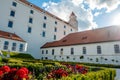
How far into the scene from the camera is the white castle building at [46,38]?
26812 mm

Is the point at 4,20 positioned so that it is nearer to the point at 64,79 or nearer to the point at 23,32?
the point at 23,32

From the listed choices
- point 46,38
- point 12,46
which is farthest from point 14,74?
point 46,38

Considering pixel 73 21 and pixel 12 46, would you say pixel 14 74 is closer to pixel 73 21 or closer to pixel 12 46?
pixel 12 46

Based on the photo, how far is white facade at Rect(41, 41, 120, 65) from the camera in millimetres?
25448

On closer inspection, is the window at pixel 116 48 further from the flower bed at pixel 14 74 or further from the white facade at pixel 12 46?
the flower bed at pixel 14 74

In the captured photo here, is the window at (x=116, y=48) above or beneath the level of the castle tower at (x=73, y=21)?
beneath

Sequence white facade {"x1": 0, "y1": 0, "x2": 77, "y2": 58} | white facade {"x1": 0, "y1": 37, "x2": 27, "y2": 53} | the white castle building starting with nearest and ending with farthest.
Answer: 1. white facade {"x1": 0, "y1": 37, "x2": 27, "y2": 53}
2. the white castle building
3. white facade {"x1": 0, "y1": 0, "x2": 77, "y2": 58}

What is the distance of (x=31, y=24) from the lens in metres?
37.5

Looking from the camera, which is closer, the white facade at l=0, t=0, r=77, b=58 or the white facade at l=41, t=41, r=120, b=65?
the white facade at l=41, t=41, r=120, b=65

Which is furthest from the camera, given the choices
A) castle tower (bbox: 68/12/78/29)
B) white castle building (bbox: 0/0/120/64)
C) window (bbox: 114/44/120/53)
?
castle tower (bbox: 68/12/78/29)

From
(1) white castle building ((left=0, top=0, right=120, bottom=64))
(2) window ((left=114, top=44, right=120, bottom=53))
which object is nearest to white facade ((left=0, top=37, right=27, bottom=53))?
(1) white castle building ((left=0, top=0, right=120, bottom=64))

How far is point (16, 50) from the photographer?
29.0m

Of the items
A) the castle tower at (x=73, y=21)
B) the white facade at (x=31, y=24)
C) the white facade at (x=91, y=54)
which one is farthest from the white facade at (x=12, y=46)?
the castle tower at (x=73, y=21)

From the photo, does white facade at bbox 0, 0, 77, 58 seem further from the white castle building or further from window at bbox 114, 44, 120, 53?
window at bbox 114, 44, 120, 53
